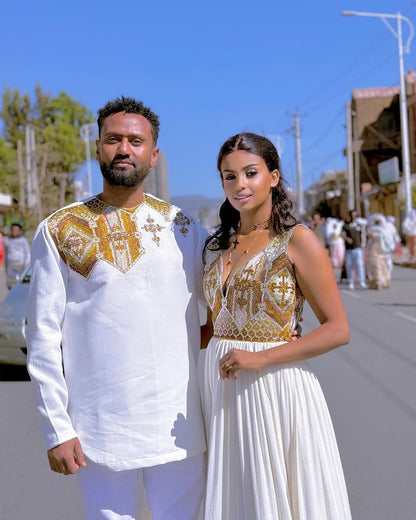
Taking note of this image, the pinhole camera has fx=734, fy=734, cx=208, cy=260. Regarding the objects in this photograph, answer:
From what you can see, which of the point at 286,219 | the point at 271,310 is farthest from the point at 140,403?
the point at 286,219

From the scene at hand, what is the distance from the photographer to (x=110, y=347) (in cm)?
253

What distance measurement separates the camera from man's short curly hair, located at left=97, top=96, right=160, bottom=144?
267cm

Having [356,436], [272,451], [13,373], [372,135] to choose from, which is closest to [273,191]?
[272,451]

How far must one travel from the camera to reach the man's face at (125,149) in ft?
8.59

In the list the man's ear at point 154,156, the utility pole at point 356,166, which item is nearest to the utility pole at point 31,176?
the utility pole at point 356,166

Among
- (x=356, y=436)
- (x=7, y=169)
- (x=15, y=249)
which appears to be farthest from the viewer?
(x=7, y=169)

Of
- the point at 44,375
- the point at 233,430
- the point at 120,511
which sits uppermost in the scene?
the point at 44,375

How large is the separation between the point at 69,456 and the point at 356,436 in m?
3.15

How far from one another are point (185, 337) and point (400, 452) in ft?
8.92

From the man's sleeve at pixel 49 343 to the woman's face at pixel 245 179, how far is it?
2.18 ft

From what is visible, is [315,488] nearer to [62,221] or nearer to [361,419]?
[62,221]

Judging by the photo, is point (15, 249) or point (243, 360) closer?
point (243, 360)

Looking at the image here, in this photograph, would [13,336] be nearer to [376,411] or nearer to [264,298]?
[376,411]

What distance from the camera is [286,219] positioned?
8.65 ft
